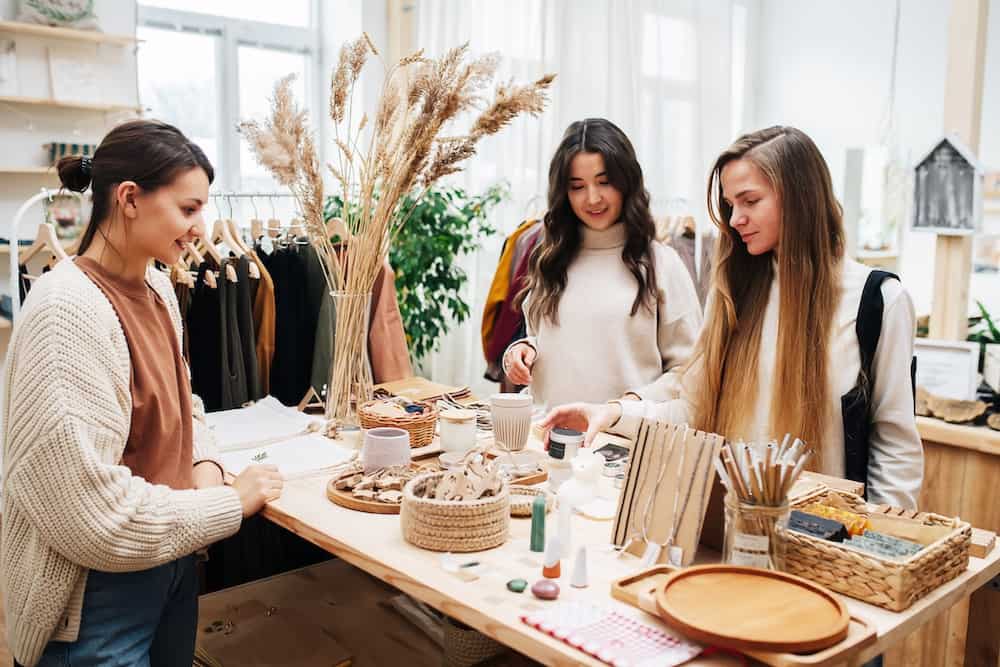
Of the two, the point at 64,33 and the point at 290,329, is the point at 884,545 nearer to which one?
the point at 290,329

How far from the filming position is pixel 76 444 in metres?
1.34

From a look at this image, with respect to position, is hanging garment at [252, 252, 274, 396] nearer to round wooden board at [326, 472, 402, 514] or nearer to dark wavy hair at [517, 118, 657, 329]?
dark wavy hair at [517, 118, 657, 329]

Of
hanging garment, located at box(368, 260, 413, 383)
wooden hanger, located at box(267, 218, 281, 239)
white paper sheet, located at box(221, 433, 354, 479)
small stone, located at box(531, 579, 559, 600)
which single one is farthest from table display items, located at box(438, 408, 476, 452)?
wooden hanger, located at box(267, 218, 281, 239)

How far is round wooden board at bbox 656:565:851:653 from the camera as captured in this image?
1066 millimetres

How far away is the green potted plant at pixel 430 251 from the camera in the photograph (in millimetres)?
3965

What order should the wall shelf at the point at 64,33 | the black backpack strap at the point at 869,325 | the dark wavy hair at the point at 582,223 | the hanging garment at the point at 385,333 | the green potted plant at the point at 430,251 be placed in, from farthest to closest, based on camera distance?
the green potted plant at the point at 430,251
the wall shelf at the point at 64,33
the hanging garment at the point at 385,333
the dark wavy hair at the point at 582,223
the black backpack strap at the point at 869,325

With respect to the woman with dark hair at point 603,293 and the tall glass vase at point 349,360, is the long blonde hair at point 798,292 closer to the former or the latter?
the woman with dark hair at point 603,293

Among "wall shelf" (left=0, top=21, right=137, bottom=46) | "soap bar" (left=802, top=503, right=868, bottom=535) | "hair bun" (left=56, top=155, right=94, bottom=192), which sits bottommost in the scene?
"soap bar" (left=802, top=503, right=868, bottom=535)

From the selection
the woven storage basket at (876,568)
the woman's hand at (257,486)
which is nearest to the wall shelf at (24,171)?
the woman's hand at (257,486)

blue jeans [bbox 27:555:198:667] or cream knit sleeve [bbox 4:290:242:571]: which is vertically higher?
cream knit sleeve [bbox 4:290:242:571]

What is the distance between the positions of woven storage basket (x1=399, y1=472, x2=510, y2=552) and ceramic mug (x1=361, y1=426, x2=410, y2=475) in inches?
12.9

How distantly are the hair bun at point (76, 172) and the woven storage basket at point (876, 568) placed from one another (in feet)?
4.60

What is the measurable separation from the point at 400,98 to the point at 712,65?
8.47 ft

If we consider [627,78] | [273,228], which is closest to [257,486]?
[273,228]
